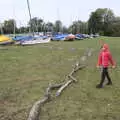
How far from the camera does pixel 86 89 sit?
14672 millimetres

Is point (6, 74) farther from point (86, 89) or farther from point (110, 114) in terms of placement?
point (110, 114)

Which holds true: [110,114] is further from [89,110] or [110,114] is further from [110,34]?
[110,34]

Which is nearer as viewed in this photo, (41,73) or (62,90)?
(62,90)

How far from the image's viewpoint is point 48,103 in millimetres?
11836

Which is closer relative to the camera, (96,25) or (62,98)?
(62,98)

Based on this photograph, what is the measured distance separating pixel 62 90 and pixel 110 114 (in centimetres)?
388

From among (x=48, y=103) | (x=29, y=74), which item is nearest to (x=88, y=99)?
(x=48, y=103)

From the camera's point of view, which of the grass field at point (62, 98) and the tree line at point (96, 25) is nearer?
the grass field at point (62, 98)

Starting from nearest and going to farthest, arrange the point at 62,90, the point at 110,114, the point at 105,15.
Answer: the point at 110,114, the point at 62,90, the point at 105,15

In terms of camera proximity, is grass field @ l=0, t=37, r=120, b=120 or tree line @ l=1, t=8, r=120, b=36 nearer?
grass field @ l=0, t=37, r=120, b=120

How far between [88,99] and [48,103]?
4.93ft

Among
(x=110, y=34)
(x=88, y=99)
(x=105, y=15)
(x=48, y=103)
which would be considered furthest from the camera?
(x=105, y=15)

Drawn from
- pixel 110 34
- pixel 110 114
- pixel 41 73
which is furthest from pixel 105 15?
pixel 110 114

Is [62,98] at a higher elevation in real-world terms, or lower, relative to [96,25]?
lower
